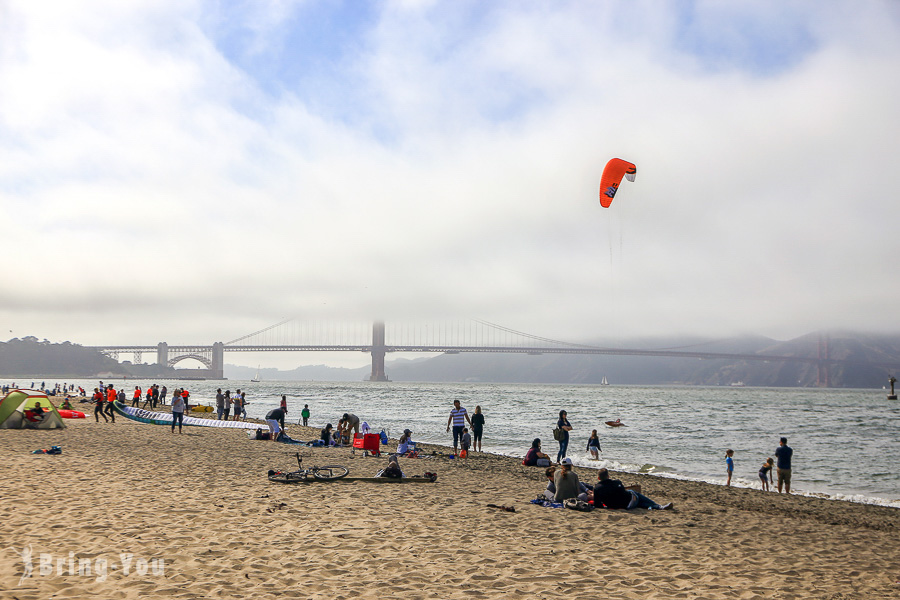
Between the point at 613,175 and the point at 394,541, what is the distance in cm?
1611

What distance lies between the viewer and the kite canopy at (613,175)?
19.5 metres

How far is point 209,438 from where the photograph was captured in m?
16.1

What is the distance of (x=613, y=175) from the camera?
19.6 metres

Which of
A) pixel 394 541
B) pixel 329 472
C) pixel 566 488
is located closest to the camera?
pixel 394 541

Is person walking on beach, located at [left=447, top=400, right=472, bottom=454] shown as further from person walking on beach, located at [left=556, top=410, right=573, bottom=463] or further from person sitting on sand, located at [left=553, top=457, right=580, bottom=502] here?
person sitting on sand, located at [left=553, top=457, right=580, bottom=502]

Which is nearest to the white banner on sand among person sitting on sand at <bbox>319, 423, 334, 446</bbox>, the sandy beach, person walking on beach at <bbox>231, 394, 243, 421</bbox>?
person walking on beach at <bbox>231, 394, 243, 421</bbox>

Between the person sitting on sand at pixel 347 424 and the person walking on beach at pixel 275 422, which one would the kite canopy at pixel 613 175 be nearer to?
the person sitting on sand at pixel 347 424

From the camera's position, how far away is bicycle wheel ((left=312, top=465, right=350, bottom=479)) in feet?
30.1

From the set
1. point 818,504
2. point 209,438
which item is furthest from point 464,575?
point 209,438

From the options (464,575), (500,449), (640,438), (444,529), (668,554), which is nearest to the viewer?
(464,575)

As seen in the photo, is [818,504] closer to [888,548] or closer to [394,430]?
[888,548]

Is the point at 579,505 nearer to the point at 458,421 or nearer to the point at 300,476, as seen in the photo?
the point at 300,476

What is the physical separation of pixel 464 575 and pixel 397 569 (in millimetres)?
552

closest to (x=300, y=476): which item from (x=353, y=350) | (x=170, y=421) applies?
(x=170, y=421)
